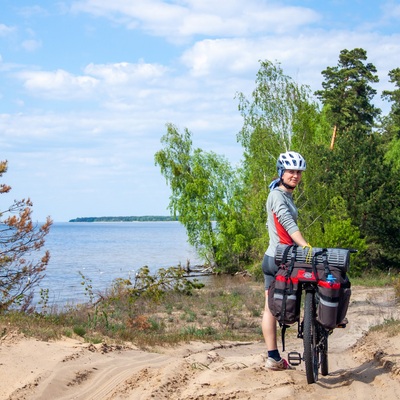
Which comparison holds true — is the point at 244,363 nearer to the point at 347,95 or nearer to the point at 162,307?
the point at 162,307

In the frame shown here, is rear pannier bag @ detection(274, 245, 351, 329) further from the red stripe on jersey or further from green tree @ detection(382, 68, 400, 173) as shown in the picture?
green tree @ detection(382, 68, 400, 173)

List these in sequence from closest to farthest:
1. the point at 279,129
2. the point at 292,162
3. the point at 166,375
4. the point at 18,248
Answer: the point at 166,375
the point at 292,162
the point at 18,248
the point at 279,129

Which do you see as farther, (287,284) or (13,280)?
(13,280)

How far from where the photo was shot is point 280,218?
6.68 meters

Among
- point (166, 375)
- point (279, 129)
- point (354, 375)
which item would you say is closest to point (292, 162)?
point (354, 375)

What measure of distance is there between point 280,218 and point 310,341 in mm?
1284

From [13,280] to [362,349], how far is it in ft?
27.5

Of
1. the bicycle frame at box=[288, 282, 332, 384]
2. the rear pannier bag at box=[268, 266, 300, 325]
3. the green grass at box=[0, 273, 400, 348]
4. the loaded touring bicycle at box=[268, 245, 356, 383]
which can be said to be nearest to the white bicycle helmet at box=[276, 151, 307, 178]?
the loaded touring bicycle at box=[268, 245, 356, 383]

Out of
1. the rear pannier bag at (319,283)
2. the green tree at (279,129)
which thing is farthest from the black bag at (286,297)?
the green tree at (279,129)

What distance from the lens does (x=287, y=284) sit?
20.4 feet

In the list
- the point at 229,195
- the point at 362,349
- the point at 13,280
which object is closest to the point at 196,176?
the point at 229,195

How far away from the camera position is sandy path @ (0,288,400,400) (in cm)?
604

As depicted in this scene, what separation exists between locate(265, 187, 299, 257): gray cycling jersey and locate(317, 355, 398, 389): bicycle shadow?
1382mm

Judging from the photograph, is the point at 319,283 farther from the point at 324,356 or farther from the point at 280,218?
the point at 324,356
